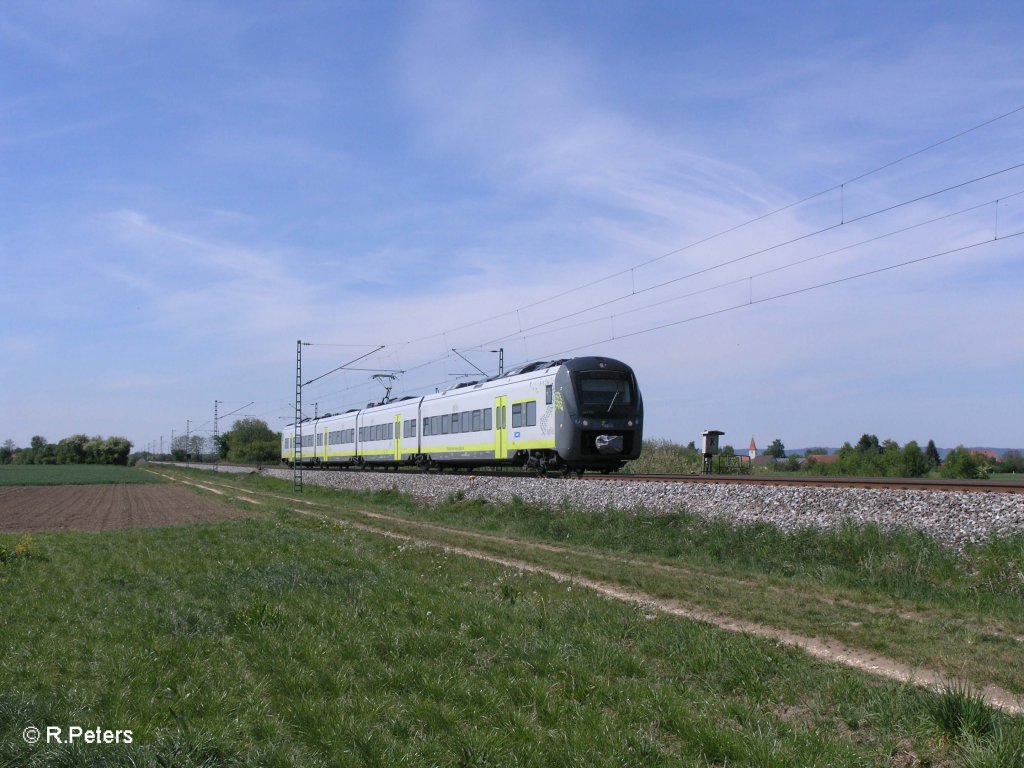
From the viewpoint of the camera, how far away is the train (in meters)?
24.3

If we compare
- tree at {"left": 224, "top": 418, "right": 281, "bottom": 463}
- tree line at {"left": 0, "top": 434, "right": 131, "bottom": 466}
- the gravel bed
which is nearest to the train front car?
the gravel bed

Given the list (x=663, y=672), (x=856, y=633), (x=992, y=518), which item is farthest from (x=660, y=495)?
(x=663, y=672)

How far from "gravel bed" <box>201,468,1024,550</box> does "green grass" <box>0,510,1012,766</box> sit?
18.7ft

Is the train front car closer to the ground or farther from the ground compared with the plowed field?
farther from the ground

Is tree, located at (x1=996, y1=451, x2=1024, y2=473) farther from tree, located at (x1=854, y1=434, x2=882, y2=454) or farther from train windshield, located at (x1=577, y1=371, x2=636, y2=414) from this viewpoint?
train windshield, located at (x1=577, y1=371, x2=636, y2=414)

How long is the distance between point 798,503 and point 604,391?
1022 centimetres

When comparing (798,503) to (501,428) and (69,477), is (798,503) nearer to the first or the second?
(501,428)

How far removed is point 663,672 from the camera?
665 cm

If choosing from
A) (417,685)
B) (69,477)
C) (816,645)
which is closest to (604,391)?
(816,645)

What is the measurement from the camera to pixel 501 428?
28609 mm

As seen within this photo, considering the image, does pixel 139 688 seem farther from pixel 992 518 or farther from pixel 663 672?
pixel 992 518

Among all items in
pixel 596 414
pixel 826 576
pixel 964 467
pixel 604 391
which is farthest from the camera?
pixel 964 467

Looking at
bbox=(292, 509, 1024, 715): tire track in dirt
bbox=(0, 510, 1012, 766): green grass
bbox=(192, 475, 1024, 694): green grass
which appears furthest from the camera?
bbox=(192, 475, 1024, 694): green grass

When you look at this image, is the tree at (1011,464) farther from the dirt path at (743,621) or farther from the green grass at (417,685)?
the green grass at (417,685)
